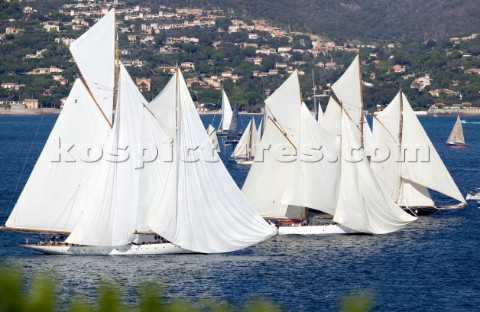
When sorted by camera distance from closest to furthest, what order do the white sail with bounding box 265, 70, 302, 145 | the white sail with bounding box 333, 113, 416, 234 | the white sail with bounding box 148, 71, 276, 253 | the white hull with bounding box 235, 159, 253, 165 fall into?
the white sail with bounding box 148, 71, 276, 253 → the white sail with bounding box 333, 113, 416, 234 → the white sail with bounding box 265, 70, 302, 145 → the white hull with bounding box 235, 159, 253, 165

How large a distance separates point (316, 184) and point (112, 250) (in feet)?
32.4

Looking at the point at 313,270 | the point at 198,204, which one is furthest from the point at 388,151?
the point at 198,204

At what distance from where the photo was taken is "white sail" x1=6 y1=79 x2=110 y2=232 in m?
31.5

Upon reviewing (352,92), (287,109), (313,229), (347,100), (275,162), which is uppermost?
(352,92)

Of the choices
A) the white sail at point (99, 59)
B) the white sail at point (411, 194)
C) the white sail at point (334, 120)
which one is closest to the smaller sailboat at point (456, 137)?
the white sail at point (411, 194)

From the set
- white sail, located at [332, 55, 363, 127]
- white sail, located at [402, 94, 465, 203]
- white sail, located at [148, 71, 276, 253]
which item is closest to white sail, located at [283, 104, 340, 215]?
white sail, located at [332, 55, 363, 127]

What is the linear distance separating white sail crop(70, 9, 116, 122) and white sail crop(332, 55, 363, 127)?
42.0 ft

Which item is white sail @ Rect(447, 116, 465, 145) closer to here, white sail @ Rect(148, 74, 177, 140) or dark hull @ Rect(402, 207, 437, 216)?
dark hull @ Rect(402, 207, 437, 216)

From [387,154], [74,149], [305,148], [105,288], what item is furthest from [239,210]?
[105,288]

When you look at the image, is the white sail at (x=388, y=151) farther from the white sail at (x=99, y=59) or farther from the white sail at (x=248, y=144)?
the white sail at (x=248, y=144)

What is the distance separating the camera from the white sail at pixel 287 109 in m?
40.5

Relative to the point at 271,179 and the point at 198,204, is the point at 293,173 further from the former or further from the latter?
the point at 198,204

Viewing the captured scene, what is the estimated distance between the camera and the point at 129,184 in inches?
1258

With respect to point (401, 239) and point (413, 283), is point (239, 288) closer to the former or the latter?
point (413, 283)
